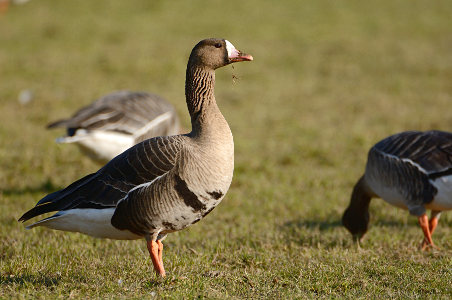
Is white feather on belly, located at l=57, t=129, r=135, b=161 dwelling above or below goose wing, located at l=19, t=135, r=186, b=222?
below

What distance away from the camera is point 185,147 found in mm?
5035

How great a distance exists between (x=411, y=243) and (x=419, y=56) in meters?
14.3

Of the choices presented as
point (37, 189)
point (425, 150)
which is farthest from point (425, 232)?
point (37, 189)

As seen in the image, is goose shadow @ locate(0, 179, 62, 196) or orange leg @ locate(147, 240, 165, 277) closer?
orange leg @ locate(147, 240, 165, 277)

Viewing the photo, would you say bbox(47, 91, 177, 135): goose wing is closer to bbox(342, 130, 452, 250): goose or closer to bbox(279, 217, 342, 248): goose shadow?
bbox(279, 217, 342, 248): goose shadow

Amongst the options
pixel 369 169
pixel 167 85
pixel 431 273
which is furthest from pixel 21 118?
pixel 431 273

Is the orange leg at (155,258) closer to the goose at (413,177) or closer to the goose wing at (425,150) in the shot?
the goose at (413,177)

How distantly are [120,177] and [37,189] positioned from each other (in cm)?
428

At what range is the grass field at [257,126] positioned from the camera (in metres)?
5.15

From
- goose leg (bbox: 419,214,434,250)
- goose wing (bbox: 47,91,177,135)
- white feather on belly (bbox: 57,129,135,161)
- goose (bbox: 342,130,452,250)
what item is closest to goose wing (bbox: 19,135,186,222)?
goose (bbox: 342,130,452,250)

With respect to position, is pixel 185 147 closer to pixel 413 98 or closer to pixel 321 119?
pixel 321 119

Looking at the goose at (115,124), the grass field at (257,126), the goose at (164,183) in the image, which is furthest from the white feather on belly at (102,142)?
the goose at (164,183)

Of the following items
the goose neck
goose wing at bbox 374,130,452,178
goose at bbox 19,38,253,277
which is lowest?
goose wing at bbox 374,130,452,178

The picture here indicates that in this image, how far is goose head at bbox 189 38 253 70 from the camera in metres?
5.24
